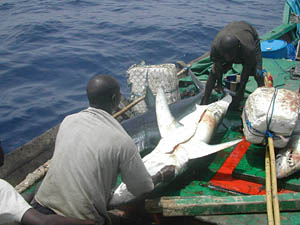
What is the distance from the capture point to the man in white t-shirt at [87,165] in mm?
2459

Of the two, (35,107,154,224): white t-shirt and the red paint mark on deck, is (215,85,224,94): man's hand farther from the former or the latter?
(35,107,154,224): white t-shirt

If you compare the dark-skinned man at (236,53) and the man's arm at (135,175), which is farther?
the dark-skinned man at (236,53)

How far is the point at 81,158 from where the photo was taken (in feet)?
8.07

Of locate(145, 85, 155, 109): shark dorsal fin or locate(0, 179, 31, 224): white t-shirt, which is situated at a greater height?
locate(0, 179, 31, 224): white t-shirt

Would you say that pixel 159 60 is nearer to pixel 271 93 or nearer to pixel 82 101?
pixel 82 101

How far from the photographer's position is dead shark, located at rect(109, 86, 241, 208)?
3.54 meters

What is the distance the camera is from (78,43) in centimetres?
1291

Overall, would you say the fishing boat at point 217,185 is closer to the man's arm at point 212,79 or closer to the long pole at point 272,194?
the long pole at point 272,194

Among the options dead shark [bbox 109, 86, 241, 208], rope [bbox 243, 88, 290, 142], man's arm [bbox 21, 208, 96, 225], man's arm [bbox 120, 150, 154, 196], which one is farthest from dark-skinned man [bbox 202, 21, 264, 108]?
man's arm [bbox 21, 208, 96, 225]

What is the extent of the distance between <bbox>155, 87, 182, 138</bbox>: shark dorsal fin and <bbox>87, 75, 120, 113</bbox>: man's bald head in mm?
1748

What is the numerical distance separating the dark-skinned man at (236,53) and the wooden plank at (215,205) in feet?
8.22

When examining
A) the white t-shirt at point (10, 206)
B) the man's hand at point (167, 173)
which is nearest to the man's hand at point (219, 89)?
the man's hand at point (167, 173)

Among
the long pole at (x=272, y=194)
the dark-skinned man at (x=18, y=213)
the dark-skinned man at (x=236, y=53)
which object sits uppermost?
the dark-skinned man at (x=236, y=53)

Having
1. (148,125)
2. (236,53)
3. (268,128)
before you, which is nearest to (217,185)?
(268,128)
